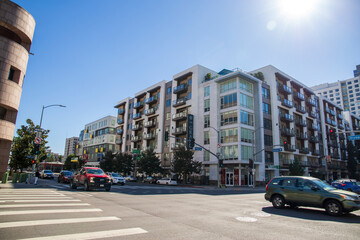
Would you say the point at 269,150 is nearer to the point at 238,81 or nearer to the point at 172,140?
the point at 238,81

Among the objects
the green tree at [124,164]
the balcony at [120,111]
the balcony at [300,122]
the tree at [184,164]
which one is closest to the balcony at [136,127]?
the green tree at [124,164]

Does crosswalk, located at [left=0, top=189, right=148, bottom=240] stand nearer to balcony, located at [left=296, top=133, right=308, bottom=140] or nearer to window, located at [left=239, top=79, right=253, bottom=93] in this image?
window, located at [left=239, top=79, right=253, bottom=93]

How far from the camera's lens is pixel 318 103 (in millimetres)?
65000

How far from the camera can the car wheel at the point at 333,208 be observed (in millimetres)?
9203

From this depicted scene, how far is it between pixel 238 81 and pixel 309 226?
3731 cm

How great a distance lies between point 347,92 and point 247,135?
4448 inches

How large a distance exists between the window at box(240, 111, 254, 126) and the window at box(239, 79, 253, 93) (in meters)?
4.80

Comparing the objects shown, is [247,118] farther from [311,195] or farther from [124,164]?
[311,195]

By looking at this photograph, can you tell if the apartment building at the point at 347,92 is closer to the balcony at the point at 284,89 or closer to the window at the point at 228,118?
the balcony at the point at 284,89

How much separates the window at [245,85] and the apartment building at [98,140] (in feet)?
174

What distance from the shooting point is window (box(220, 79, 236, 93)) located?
4321cm

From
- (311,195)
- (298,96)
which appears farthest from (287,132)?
(311,195)

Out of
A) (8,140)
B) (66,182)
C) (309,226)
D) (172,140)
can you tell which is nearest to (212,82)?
(172,140)

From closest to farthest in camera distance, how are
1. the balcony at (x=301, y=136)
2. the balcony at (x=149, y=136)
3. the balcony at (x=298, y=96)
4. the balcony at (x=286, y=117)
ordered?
the balcony at (x=286, y=117) < the balcony at (x=301, y=136) < the balcony at (x=298, y=96) < the balcony at (x=149, y=136)
